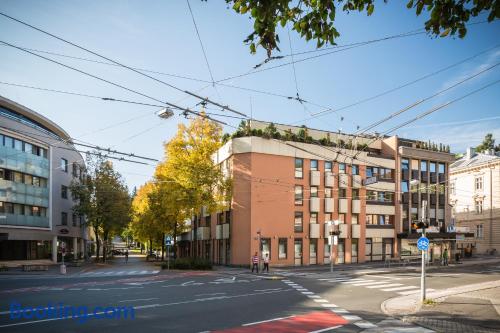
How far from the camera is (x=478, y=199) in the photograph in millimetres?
59719

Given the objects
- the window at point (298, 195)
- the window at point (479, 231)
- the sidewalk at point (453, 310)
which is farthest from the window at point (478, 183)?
the sidewalk at point (453, 310)

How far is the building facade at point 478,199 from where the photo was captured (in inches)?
2235

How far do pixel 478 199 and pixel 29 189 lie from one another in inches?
2457

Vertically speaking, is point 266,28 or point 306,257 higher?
point 266,28

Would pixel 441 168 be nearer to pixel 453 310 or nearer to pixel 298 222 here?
pixel 298 222

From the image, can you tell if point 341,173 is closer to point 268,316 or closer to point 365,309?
point 365,309

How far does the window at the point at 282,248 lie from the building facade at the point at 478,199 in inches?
1137

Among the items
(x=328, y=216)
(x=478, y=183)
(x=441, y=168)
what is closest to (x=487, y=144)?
(x=478, y=183)

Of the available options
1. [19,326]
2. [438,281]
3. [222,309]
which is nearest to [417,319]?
[222,309]

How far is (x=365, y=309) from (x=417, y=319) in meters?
2.40

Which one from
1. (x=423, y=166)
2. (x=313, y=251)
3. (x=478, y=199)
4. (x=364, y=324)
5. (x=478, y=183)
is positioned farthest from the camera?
(x=478, y=183)

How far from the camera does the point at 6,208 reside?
40.8 m

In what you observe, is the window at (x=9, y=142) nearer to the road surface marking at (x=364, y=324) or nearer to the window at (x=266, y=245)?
the window at (x=266, y=245)

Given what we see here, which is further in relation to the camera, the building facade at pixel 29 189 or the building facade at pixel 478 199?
the building facade at pixel 478 199
